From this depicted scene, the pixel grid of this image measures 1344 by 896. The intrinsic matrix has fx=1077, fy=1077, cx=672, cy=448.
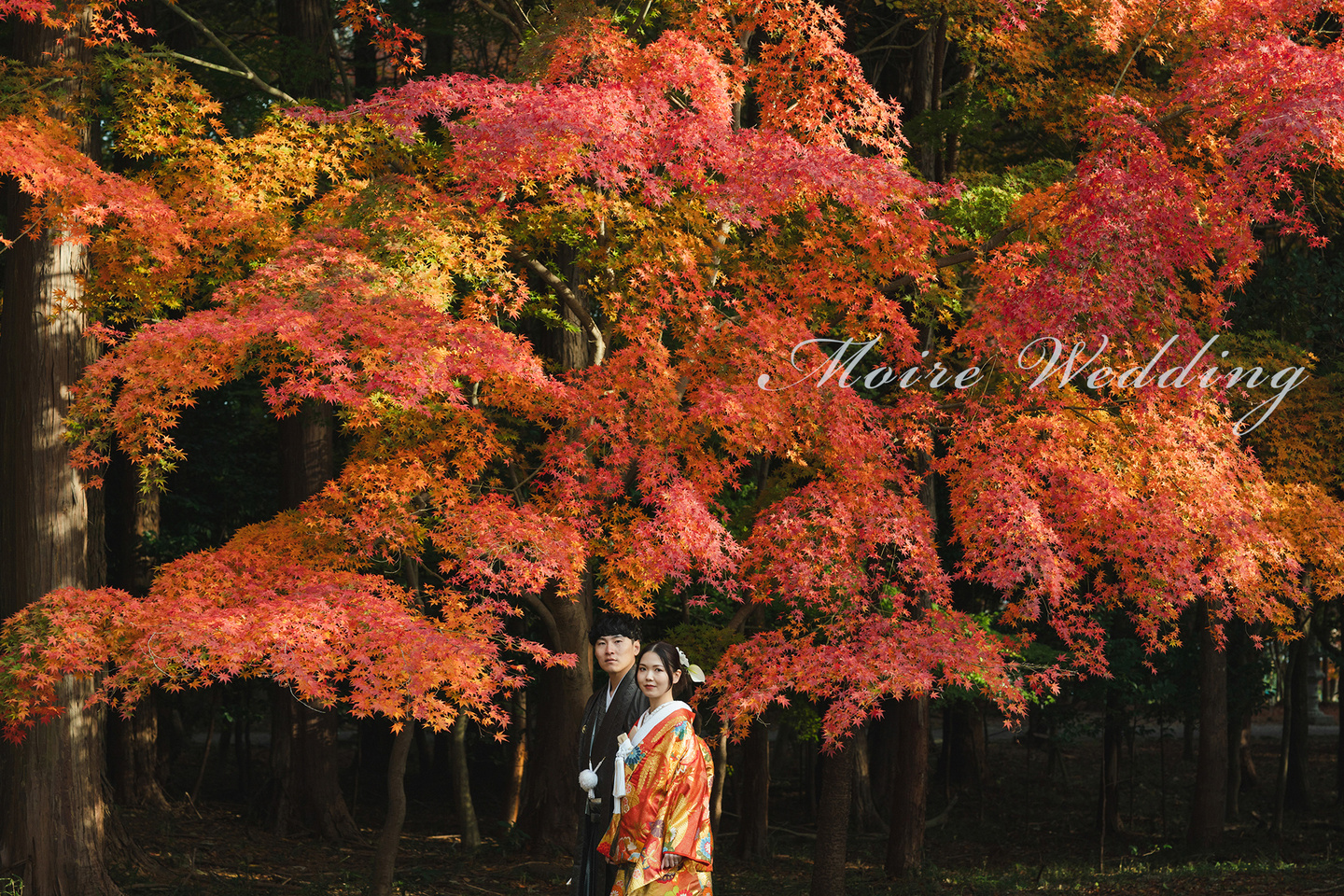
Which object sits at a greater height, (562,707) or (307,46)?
(307,46)

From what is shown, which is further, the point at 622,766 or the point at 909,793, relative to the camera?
the point at 909,793

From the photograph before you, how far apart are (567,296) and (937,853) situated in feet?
31.0

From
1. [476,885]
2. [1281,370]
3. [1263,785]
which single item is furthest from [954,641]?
[1263,785]

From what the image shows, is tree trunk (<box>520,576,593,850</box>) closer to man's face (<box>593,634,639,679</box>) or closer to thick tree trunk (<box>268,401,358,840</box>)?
thick tree trunk (<box>268,401,358,840</box>)

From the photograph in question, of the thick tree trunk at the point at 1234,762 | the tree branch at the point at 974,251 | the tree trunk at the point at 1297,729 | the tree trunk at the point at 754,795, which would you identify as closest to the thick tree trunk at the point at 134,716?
the tree trunk at the point at 754,795

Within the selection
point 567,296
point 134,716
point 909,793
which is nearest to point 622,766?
point 567,296

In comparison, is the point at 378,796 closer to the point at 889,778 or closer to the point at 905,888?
the point at 889,778

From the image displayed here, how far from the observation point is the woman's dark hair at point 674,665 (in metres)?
3.94

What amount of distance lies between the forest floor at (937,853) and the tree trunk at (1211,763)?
0.29m

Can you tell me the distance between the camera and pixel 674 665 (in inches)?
157

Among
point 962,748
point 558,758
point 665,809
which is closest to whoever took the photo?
point 665,809

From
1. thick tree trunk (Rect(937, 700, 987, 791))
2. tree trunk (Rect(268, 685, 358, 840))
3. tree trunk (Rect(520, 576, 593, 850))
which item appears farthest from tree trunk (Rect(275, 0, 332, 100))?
thick tree trunk (Rect(937, 700, 987, 791))

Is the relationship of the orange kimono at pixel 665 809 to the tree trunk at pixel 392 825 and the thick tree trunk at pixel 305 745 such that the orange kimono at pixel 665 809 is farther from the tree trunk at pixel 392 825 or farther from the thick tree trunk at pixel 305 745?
the thick tree trunk at pixel 305 745

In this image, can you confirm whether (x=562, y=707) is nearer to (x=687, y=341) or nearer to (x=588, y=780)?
(x=687, y=341)
